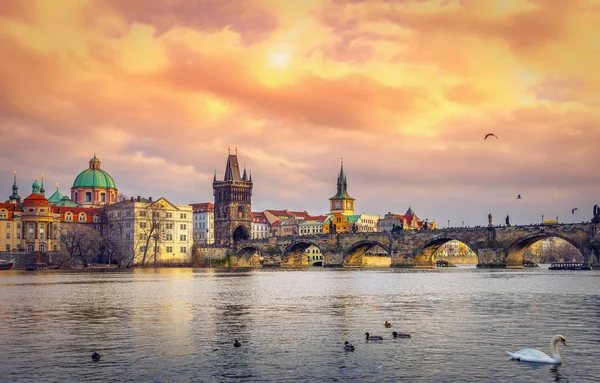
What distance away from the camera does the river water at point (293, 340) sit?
68.1 feet

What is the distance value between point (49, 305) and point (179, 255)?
130m

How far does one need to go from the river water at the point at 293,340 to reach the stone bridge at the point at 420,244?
71566mm

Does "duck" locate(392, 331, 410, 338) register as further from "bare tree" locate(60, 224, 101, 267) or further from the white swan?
"bare tree" locate(60, 224, 101, 267)

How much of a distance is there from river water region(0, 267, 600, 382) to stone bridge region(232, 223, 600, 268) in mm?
71566

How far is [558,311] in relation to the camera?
126 ft

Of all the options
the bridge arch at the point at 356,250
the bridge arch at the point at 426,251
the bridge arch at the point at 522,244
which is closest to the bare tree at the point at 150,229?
the bridge arch at the point at 356,250

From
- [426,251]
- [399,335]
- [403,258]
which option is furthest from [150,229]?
[399,335]

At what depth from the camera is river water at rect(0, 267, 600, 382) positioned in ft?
68.1

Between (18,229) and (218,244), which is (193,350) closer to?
(18,229)

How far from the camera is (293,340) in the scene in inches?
1075

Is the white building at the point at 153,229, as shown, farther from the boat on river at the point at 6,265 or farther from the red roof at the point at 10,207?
the boat on river at the point at 6,265

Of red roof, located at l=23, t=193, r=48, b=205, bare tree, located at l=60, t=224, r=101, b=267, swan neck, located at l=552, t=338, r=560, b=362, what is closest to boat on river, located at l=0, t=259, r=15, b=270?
bare tree, located at l=60, t=224, r=101, b=267

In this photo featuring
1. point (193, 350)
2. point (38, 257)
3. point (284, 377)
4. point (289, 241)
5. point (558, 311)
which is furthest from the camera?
point (289, 241)

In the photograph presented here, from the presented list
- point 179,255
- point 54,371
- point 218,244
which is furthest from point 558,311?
point 218,244
